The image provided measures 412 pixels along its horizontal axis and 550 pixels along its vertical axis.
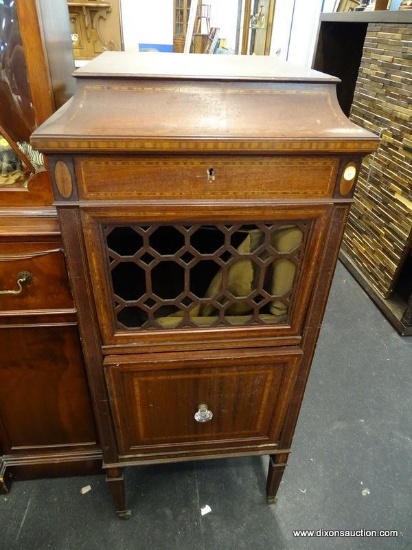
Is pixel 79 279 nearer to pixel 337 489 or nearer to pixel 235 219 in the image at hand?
pixel 235 219

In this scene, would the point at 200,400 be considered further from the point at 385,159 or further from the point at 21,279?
the point at 385,159

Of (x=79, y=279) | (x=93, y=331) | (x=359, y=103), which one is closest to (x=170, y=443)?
(x=93, y=331)

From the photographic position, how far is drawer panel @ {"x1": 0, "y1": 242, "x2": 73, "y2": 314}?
695 mm

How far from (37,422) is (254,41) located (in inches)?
101

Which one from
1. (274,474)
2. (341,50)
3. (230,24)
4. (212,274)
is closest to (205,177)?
(212,274)

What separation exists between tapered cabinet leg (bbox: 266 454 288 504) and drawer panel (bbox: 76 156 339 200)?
67cm

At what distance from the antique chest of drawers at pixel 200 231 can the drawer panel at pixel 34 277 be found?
0.11 metres

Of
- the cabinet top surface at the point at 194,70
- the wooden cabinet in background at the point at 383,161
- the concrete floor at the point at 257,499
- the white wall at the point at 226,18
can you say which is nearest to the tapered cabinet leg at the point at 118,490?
the concrete floor at the point at 257,499

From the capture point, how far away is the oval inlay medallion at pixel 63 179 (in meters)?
0.51

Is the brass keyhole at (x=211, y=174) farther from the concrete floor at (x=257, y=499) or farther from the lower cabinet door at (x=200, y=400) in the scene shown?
the concrete floor at (x=257, y=499)

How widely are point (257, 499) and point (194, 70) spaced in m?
1.05

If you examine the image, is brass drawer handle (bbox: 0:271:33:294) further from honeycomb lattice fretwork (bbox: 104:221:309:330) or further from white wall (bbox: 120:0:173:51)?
white wall (bbox: 120:0:173:51)

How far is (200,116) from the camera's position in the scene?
0.52 metres

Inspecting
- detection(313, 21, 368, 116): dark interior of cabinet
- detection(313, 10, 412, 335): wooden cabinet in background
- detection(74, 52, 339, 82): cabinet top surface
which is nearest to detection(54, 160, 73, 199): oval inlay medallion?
detection(74, 52, 339, 82): cabinet top surface
